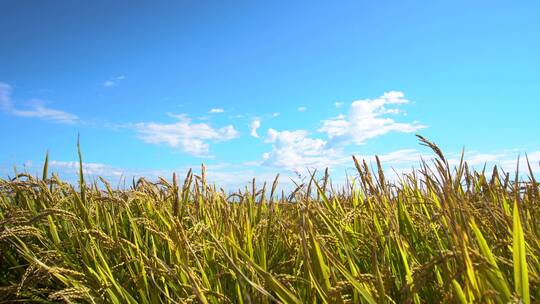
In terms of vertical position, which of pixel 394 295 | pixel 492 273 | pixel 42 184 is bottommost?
pixel 394 295

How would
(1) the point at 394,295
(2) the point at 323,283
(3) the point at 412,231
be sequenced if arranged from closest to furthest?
(2) the point at 323,283 → (1) the point at 394,295 → (3) the point at 412,231

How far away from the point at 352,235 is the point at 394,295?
1.91 feet

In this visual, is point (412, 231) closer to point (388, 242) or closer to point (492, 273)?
point (388, 242)

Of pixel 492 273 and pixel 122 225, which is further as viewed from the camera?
pixel 122 225

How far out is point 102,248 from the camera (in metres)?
2.59

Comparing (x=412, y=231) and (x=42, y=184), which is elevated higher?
(x=42, y=184)

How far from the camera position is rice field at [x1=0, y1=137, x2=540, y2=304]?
1.30 meters

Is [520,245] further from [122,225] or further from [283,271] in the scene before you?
[122,225]

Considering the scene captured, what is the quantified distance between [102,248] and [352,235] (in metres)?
1.47

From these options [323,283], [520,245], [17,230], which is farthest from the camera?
[17,230]

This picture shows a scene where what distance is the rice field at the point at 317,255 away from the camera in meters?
1.30

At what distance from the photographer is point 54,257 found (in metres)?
2.64

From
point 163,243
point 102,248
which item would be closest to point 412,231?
point 163,243

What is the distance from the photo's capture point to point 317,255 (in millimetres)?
1622
